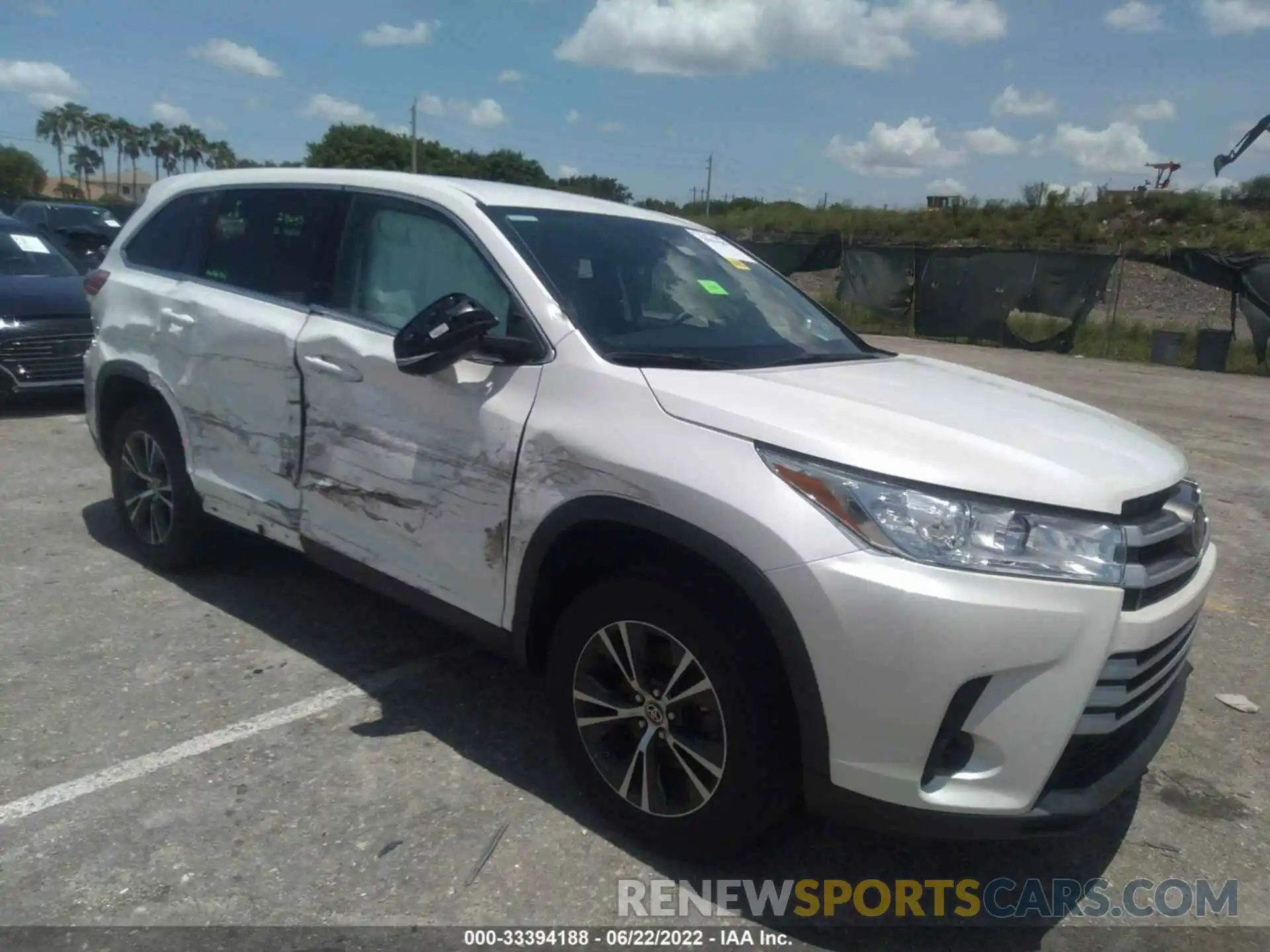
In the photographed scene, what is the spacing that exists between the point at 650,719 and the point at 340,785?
3.55 ft

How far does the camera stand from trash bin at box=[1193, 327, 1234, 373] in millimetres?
16375

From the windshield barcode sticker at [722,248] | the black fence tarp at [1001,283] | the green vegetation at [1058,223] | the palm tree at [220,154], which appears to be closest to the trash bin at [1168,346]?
the black fence tarp at [1001,283]

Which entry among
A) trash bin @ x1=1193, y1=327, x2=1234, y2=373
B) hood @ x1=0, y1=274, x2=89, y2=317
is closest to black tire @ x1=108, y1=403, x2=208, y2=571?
hood @ x1=0, y1=274, x2=89, y2=317

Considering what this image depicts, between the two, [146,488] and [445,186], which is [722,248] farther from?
[146,488]

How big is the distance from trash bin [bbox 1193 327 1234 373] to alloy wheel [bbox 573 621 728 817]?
1666cm

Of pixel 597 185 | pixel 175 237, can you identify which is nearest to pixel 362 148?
pixel 597 185

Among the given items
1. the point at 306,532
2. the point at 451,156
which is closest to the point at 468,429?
the point at 306,532

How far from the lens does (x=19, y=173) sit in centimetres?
7600

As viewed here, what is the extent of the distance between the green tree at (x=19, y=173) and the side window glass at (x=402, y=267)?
79624 millimetres

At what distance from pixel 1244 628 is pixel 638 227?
3479mm

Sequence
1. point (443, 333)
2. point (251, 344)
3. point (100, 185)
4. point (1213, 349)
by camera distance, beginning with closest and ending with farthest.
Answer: point (443, 333), point (251, 344), point (1213, 349), point (100, 185)

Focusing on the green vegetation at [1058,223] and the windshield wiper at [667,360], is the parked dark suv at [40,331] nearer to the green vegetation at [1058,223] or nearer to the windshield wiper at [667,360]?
the windshield wiper at [667,360]

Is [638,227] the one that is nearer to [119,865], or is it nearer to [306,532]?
[306,532]

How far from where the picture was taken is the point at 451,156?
5441cm
